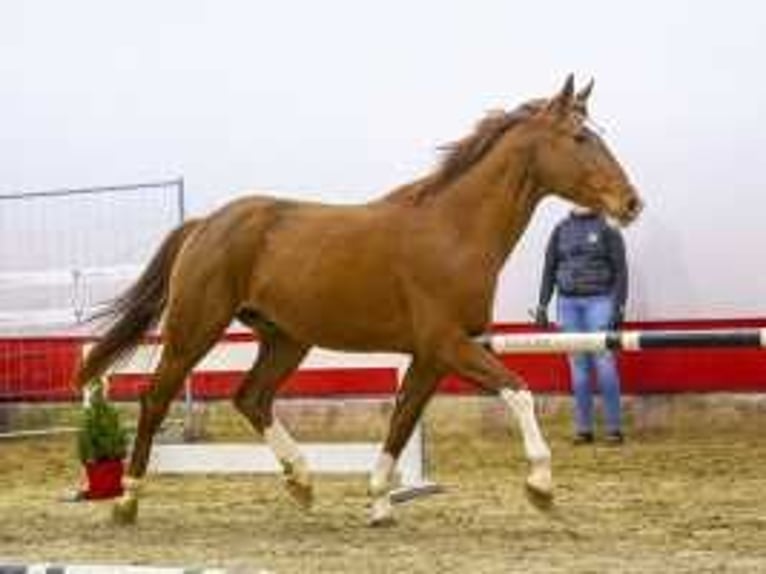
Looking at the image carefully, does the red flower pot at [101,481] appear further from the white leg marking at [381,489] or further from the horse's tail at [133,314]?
the white leg marking at [381,489]

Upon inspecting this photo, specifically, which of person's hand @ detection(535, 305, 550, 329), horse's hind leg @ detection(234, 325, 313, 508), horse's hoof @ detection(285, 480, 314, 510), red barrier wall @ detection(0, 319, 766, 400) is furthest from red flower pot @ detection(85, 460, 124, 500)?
person's hand @ detection(535, 305, 550, 329)

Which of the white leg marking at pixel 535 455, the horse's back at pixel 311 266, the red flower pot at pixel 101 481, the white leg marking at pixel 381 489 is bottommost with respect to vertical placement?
the red flower pot at pixel 101 481

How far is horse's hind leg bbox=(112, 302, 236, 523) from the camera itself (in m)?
8.45

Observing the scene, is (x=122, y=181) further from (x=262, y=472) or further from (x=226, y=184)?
(x=262, y=472)

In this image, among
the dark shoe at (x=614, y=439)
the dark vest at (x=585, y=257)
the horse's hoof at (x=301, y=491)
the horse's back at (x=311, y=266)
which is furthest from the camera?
the dark vest at (x=585, y=257)

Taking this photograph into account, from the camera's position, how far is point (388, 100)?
45.9 feet

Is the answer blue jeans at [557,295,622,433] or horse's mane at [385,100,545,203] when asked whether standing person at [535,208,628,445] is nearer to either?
blue jeans at [557,295,622,433]

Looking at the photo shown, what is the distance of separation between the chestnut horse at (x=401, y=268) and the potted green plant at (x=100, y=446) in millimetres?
1077

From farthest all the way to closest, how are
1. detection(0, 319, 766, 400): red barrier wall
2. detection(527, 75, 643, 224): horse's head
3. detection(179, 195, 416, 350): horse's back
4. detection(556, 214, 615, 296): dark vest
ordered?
detection(0, 319, 766, 400): red barrier wall
detection(556, 214, 615, 296): dark vest
detection(179, 195, 416, 350): horse's back
detection(527, 75, 643, 224): horse's head

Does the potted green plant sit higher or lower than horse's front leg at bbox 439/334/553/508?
lower

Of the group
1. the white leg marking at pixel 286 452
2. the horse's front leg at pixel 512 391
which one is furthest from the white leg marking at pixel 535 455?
the white leg marking at pixel 286 452

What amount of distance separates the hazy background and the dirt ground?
4.45ft

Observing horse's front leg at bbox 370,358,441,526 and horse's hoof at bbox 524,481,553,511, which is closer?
horse's hoof at bbox 524,481,553,511

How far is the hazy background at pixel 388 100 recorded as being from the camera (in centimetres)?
1276
